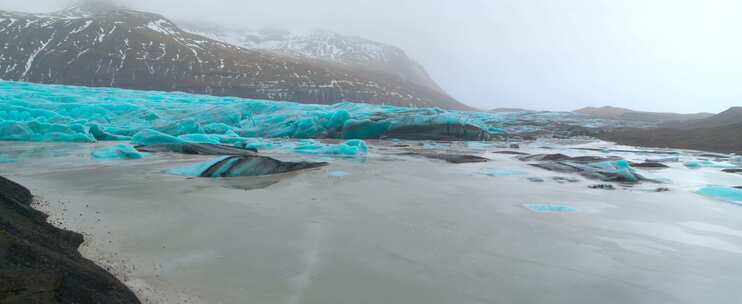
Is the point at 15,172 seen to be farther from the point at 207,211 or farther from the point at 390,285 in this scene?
the point at 390,285

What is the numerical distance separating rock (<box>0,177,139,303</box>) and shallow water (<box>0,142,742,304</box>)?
24cm

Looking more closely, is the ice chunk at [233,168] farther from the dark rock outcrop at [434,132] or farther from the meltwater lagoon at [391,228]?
the dark rock outcrop at [434,132]

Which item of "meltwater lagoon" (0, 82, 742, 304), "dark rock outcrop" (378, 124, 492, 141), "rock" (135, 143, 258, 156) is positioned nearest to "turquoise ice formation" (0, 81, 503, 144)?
"dark rock outcrop" (378, 124, 492, 141)

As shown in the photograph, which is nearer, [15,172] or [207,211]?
[207,211]

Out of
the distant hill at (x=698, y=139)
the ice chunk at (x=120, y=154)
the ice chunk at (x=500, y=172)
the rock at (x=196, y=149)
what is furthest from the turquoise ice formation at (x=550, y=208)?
the distant hill at (x=698, y=139)

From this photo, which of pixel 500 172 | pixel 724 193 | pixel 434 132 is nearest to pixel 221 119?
pixel 434 132

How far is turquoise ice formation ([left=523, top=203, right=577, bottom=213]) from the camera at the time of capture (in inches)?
160

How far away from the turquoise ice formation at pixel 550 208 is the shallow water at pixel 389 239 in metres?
0.11

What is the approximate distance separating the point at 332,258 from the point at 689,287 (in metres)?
2.07

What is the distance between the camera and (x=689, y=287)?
2.35m

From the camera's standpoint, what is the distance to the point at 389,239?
2977mm

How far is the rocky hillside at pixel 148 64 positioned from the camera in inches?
3056

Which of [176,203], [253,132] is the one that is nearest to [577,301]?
[176,203]

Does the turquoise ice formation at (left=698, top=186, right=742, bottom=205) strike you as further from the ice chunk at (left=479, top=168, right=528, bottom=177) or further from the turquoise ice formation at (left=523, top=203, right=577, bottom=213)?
the turquoise ice formation at (left=523, top=203, right=577, bottom=213)
